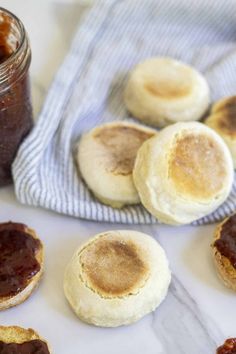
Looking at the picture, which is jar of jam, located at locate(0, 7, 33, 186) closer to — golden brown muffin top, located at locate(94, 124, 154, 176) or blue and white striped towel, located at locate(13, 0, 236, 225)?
blue and white striped towel, located at locate(13, 0, 236, 225)

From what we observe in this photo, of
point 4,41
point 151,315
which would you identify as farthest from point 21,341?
point 4,41

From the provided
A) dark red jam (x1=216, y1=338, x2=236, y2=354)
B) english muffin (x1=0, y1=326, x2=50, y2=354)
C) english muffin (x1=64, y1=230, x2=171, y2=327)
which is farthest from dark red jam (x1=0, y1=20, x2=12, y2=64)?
dark red jam (x1=216, y1=338, x2=236, y2=354)

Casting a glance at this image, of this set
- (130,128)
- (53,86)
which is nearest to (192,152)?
(130,128)

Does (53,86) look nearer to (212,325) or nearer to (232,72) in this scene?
(232,72)

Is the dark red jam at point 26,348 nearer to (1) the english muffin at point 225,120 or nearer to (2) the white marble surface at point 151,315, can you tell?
(2) the white marble surface at point 151,315

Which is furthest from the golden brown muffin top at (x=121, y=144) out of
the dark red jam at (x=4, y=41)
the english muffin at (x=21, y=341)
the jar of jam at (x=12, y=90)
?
the english muffin at (x=21, y=341)

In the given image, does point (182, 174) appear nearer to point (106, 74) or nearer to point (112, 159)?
point (112, 159)
